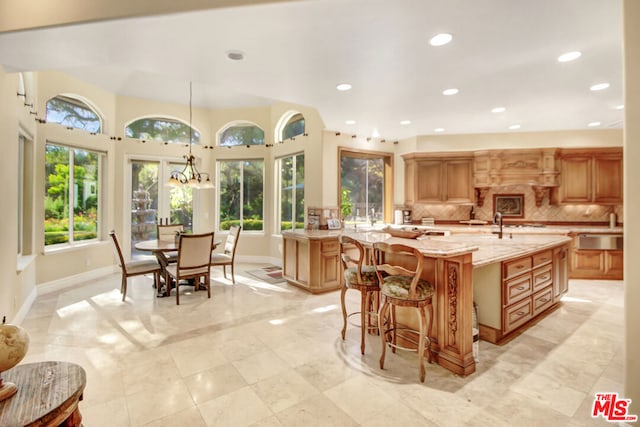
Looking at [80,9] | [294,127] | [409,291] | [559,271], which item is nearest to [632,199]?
[409,291]

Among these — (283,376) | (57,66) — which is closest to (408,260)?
(283,376)

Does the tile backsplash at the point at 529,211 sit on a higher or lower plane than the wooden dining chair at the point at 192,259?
higher

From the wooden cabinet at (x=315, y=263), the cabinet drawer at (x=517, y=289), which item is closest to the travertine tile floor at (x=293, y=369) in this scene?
the cabinet drawer at (x=517, y=289)

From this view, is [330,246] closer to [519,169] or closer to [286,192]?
[286,192]

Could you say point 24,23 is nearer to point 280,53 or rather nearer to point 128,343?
point 280,53

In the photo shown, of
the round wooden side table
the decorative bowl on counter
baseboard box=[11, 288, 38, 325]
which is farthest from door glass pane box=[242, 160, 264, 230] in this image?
the round wooden side table

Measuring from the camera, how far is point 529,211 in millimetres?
6055

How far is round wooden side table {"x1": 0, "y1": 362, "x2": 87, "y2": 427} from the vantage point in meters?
1.12

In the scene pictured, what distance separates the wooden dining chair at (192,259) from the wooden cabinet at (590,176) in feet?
21.4

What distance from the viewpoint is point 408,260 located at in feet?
9.39

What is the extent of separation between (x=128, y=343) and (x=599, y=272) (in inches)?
286

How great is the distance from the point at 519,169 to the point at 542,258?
10.2ft

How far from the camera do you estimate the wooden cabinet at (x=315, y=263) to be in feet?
15.3

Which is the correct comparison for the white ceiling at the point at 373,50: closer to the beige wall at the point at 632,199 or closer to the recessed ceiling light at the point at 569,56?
the recessed ceiling light at the point at 569,56
